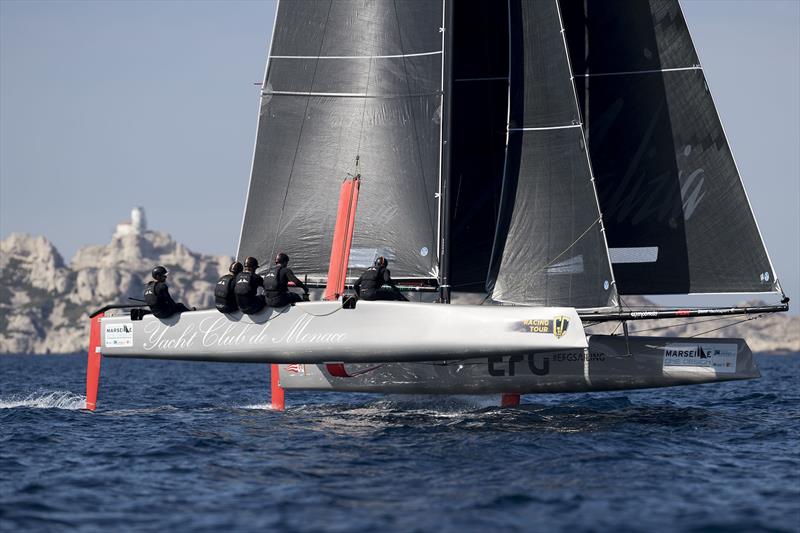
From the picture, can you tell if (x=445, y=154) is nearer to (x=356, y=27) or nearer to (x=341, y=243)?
(x=341, y=243)

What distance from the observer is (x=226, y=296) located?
53.1 feet

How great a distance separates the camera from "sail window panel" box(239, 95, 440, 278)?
17094 mm

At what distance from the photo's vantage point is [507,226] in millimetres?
16703

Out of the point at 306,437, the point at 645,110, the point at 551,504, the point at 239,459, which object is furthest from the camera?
the point at 645,110

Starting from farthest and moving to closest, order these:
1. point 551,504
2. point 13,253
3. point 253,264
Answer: point 13,253 → point 253,264 → point 551,504

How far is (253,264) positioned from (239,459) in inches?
187

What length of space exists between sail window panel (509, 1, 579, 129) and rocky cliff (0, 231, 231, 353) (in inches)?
5939

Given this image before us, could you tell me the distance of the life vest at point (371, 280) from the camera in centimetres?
1595

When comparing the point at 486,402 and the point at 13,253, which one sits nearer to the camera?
the point at 486,402

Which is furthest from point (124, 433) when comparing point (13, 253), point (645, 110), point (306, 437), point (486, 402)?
point (13, 253)

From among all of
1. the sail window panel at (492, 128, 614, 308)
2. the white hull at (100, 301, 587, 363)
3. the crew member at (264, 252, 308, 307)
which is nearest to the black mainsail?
the sail window panel at (492, 128, 614, 308)

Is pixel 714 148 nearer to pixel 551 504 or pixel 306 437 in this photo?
pixel 306 437

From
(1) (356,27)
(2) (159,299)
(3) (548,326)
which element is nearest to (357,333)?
(3) (548,326)

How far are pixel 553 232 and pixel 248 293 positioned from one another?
4334 millimetres
